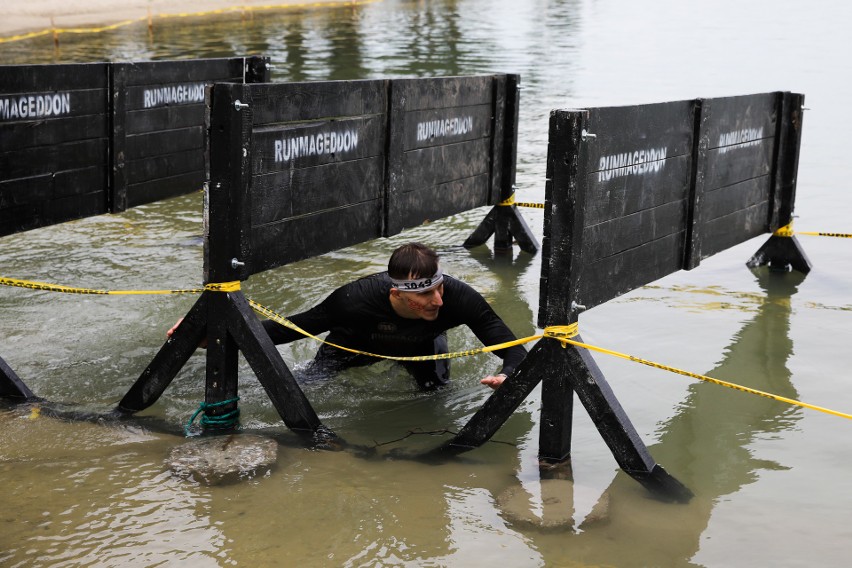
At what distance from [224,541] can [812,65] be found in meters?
22.3

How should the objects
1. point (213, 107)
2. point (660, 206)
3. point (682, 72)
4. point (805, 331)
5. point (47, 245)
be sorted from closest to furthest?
point (213, 107), point (660, 206), point (805, 331), point (47, 245), point (682, 72)

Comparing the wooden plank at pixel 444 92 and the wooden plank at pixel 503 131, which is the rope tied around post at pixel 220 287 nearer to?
the wooden plank at pixel 444 92

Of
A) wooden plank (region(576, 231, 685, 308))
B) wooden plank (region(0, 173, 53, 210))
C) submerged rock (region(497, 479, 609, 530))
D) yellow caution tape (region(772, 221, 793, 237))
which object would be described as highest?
wooden plank (region(0, 173, 53, 210))

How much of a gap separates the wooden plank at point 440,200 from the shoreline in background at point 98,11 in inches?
1018

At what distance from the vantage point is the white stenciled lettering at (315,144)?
Answer: 620 cm

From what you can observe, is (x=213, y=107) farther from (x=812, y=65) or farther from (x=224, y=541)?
(x=812, y=65)

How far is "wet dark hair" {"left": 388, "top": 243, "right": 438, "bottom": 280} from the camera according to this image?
6.04 m

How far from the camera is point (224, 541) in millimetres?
4961

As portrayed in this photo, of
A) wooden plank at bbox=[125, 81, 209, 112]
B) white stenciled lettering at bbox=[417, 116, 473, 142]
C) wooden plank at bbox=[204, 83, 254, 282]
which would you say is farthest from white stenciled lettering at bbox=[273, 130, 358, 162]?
wooden plank at bbox=[125, 81, 209, 112]

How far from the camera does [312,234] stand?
6609 mm

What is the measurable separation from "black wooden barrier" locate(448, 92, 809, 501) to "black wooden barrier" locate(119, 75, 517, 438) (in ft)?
4.24

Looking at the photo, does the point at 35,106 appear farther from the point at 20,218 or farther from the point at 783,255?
the point at 783,255

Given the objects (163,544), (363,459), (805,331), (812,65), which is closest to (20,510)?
(163,544)

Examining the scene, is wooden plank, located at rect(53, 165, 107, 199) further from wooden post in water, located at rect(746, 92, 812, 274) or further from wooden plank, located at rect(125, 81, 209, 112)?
wooden post in water, located at rect(746, 92, 812, 274)
